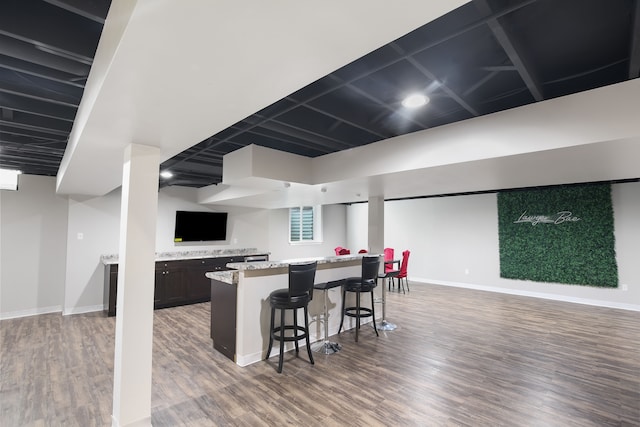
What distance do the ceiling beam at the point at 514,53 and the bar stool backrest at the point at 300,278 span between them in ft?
8.05

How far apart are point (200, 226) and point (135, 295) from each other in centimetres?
500

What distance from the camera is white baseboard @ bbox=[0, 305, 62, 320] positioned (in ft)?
16.5

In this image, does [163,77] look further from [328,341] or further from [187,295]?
[187,295]

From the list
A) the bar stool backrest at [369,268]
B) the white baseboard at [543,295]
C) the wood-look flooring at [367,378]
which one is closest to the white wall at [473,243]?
the white baseboard at [543,295]

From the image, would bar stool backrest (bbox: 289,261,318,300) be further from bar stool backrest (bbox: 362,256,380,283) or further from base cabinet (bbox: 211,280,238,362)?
bar stool backrest (bbox: 362,256,380,283)

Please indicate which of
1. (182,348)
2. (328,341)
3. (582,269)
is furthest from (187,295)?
(582,269)

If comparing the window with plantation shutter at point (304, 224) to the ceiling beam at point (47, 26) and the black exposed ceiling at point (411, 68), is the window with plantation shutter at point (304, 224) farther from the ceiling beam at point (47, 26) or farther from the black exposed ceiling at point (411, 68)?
the ceiling beam at point (47, 26)

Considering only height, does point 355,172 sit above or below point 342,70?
below

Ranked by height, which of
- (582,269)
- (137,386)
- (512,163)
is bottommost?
(137,386)

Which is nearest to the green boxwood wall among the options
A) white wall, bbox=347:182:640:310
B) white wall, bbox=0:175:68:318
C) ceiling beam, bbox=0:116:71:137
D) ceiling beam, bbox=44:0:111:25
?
white wall, bbox=347:182:640:310

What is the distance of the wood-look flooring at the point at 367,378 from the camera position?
2.38m

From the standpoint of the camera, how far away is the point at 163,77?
4.55 ft

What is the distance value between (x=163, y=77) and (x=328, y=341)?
3.53 meters

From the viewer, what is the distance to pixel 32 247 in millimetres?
5258
